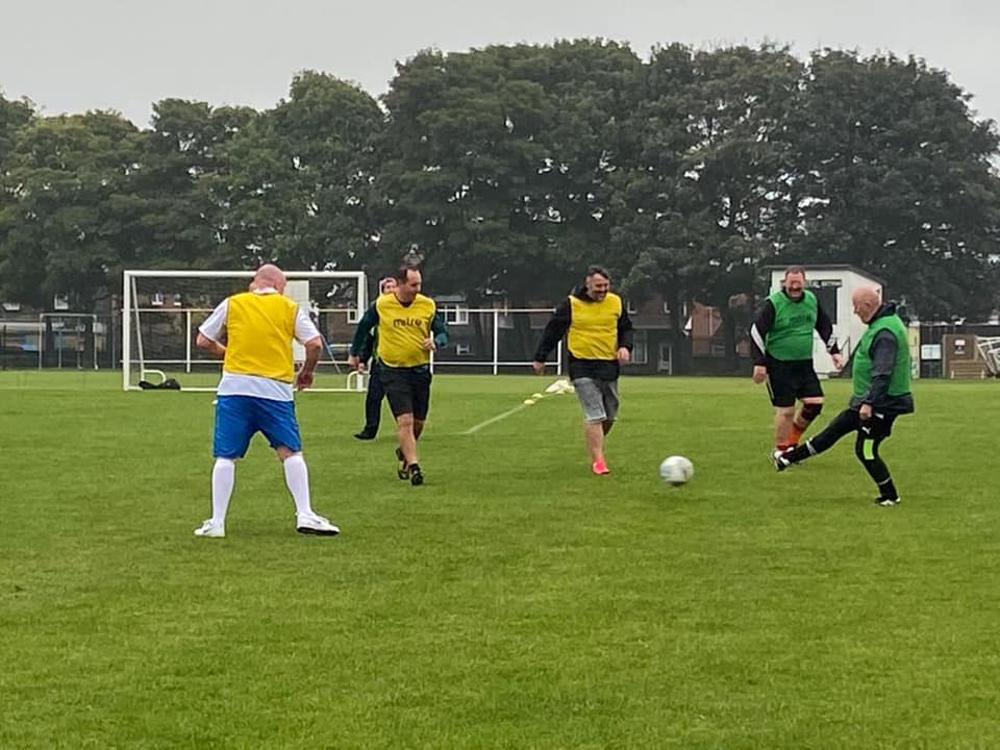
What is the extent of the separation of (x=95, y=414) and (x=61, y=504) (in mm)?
12885

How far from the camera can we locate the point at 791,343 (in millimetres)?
14117

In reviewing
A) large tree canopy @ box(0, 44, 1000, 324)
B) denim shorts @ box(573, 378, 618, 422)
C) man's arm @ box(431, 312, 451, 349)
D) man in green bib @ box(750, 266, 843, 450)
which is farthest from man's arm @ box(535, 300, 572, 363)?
large tree canopy @ box(0, 44, 1000, 324)

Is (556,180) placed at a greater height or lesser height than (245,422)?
greater

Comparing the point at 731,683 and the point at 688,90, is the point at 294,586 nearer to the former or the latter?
the point at 731,683

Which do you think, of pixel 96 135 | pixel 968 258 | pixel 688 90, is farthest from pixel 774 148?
pixel 96 135

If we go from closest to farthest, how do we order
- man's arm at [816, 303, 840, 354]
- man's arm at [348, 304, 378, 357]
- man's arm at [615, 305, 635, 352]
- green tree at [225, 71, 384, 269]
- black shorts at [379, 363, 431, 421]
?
1. black shorts at [379, 363, 431, 421]
2. man's arm at [615, 305, 635, 352]
3. man's arm at [816, 303, 840, 354]
4. man's arm at [348, 304, 378, 357]
5. green tree at [225, 71, 384, 269]

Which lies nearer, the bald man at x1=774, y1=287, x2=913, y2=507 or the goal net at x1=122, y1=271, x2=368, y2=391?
the bald man at x1=774, y1=287, x2=913, y2=507

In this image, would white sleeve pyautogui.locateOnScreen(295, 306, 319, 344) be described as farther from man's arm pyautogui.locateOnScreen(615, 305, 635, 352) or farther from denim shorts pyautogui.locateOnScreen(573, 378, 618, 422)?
man's arm pyautogui.locateOnScreen(615, 305, 635, 352)

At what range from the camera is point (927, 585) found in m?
7.66

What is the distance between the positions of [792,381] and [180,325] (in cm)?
2724

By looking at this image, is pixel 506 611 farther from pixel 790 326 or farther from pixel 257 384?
pixel 790 326

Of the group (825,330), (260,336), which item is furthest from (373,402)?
(260,336)

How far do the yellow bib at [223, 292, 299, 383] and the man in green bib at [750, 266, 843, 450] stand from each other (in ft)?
18.3

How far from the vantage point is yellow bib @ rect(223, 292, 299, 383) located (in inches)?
379
